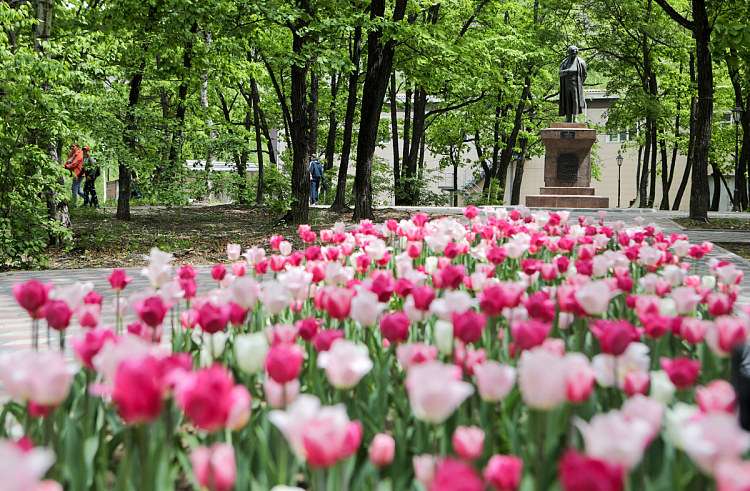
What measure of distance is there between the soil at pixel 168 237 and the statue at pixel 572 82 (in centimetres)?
935

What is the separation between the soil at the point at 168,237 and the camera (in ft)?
33.0

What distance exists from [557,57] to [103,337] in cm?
2734

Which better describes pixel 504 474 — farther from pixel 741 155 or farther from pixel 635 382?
pixel 741 155

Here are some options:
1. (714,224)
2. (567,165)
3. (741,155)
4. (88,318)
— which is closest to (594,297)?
(88,318)

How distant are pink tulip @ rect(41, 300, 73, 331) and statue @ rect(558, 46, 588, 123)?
22.7 m

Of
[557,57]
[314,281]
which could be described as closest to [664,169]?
[557,57]

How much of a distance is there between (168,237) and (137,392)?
1176 cm

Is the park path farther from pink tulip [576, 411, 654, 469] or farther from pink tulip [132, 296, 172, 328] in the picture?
pink tulip [576, 411, 654, 469]

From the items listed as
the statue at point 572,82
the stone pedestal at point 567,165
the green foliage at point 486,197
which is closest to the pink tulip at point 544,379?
the stone pedestal at point 567,165

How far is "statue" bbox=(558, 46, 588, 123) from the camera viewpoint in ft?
74.5

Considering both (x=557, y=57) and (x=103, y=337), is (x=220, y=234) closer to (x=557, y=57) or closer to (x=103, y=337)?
(x=103, y=337)

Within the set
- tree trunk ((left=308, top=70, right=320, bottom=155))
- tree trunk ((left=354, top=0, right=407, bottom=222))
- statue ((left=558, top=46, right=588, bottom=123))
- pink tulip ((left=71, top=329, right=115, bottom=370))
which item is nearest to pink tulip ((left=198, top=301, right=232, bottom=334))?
pink tulip ((left=71, top=329, right=115, bottom=370))

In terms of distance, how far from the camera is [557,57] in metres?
26.8

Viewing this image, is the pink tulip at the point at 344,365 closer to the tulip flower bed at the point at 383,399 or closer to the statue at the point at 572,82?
the tulip flower bed at the point at 383,399
